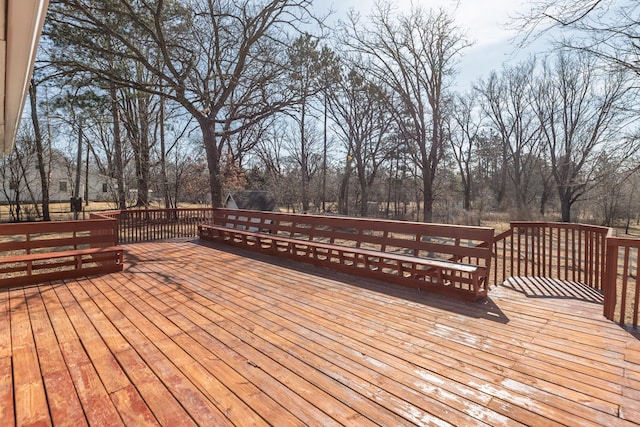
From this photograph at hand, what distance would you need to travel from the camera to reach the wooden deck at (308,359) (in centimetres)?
182

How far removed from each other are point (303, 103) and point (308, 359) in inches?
427

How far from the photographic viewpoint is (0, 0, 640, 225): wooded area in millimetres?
8898

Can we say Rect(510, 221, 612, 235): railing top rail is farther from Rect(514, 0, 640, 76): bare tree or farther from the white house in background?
the white house in background

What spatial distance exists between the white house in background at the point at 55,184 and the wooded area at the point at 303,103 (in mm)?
284

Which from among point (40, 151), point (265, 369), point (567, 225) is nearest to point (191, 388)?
point (265, 369)

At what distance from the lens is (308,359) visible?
2.42 meters

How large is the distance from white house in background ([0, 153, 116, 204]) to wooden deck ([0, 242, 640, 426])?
1364 centimetres

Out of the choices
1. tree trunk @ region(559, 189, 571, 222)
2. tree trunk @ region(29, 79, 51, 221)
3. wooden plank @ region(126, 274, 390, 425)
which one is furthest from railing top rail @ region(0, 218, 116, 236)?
tree trunk @ region(559, 189, 571, 222)

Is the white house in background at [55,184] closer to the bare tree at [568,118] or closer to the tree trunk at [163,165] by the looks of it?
the tree trunk at [163,165]

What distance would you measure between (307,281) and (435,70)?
1390 centimetres

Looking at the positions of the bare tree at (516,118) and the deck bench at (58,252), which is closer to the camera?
the deck bench at (58,252)

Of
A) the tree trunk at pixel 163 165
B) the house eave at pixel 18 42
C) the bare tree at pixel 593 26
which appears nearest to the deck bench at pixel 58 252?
the house eave at pixel 18 42

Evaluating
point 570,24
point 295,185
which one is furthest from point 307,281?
point 295,185

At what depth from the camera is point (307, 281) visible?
184 inches
